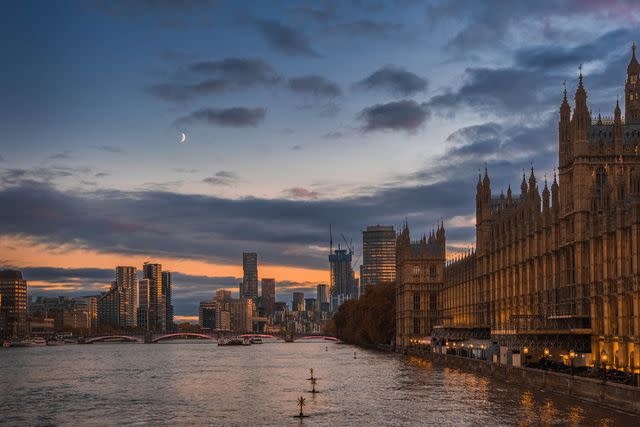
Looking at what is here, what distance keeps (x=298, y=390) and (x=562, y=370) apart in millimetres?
34082

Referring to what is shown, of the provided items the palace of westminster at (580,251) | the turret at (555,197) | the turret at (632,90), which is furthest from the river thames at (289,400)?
the turret at (632,90)

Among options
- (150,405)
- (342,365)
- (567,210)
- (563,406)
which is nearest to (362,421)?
(563,406)

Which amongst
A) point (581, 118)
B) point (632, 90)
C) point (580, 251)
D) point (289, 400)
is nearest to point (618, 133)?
point (581, 118)

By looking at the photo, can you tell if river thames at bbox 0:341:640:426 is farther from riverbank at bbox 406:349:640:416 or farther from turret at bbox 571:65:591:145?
turret at bbox 571:65:591:145

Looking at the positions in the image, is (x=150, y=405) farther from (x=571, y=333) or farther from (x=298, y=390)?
(x=571, y=333)

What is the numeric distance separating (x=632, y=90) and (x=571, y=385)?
227 ft

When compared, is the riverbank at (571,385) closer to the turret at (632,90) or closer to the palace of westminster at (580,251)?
the palace of westminster at (580,251)

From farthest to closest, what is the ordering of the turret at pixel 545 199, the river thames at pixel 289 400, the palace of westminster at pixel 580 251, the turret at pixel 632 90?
the turret at pixel 632 90
the turret at pixel 545 199
the palace of westminster at pixel 580 251
the river thames at pixel 289 400

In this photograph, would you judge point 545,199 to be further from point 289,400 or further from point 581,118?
point 289,400

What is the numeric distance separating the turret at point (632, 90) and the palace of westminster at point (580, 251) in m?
0.17

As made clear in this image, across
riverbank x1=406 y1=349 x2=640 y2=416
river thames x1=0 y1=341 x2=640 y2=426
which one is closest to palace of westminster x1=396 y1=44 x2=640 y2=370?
riverbank x1=406 y1=349 x2=640 y2=416

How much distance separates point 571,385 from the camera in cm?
8912

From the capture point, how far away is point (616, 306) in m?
95.9

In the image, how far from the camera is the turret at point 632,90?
465 ft
